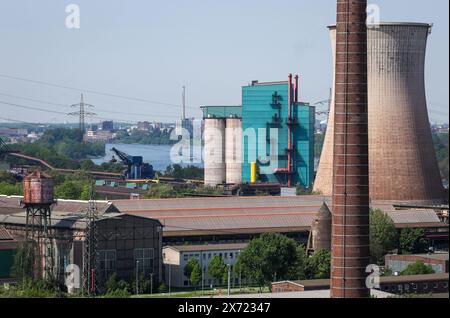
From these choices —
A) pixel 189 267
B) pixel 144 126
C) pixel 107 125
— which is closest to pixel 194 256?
pixel 189 267

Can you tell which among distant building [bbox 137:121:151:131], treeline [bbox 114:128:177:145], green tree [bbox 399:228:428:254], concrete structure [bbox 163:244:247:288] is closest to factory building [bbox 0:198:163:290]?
concrete structure [bbox 163:244:247:288]

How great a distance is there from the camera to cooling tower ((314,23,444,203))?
35500mm

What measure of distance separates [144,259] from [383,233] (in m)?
6.94

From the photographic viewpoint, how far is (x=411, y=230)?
33.5 meters

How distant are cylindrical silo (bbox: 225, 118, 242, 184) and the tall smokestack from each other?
30.9 metres

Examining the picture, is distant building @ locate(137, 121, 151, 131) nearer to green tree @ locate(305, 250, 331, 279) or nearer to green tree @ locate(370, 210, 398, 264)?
green tree @ locate(370, 210, 398, 264)

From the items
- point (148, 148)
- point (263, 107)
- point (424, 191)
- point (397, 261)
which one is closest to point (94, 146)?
point (148, 148)

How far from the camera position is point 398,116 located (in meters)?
36.0

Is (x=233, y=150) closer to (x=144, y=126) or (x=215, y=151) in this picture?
(x=215, y=151)

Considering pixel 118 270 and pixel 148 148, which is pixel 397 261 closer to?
pixel 118 270

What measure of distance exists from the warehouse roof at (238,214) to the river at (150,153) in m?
58.2

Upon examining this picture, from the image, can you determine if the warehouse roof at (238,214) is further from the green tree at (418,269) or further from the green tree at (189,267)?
the green tree at (418,269)

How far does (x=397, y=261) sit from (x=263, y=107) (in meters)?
20.3

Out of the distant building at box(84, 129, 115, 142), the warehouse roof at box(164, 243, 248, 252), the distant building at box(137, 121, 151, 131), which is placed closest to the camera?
the warehouse roof at box(164, 243, 248, 252)
